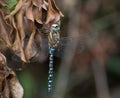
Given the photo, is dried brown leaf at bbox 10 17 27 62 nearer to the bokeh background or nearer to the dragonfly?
the dragonfly

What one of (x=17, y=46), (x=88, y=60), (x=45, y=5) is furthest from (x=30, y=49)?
(x=88, y=60)

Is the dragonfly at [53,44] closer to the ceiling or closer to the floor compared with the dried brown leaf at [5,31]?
closer to the floor

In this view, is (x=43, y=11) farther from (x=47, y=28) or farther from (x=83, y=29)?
(x=83, y=29)

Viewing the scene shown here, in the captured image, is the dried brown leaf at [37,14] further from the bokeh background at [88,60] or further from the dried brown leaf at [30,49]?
the bokeh background at [88,60]

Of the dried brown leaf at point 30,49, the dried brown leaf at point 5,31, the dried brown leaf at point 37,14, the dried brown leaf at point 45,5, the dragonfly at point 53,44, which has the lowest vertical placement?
the dragonfly at point 53,44

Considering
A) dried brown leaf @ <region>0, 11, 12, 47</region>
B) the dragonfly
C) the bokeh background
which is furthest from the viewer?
the bokeh background

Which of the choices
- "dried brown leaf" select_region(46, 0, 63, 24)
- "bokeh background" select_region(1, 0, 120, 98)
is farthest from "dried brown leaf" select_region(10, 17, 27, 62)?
"bokeh background" select_region(1, 0, 120, 98)

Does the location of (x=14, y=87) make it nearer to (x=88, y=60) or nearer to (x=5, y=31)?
(x=5, y=31)

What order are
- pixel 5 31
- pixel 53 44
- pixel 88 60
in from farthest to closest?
pixel 88 60 < pixel 53 44 < pixel 5 31

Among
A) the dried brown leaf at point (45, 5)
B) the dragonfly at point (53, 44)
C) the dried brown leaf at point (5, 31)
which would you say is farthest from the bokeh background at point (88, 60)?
the dried brown leaf at point (5, 31)
